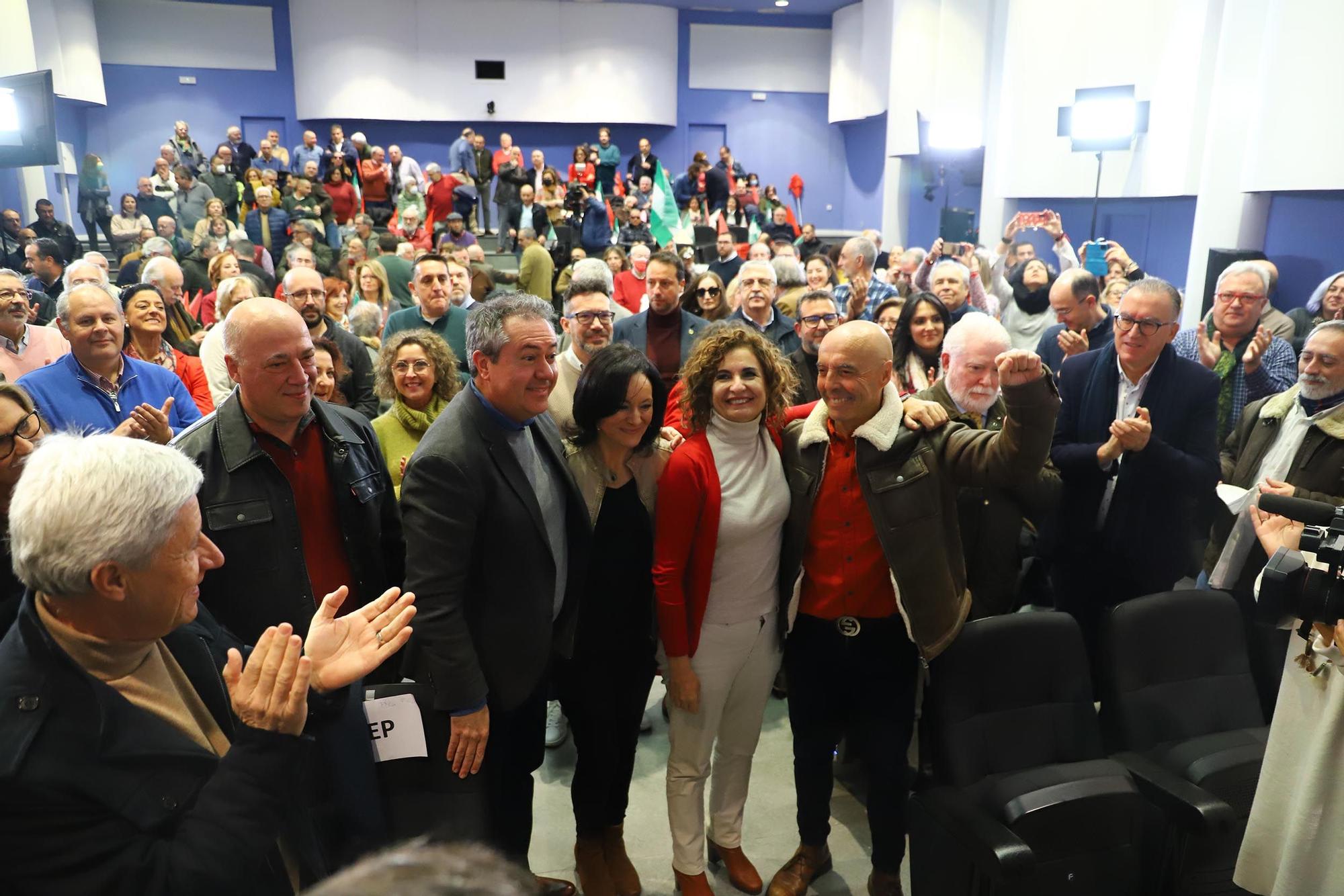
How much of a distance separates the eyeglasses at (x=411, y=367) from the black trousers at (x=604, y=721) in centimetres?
131

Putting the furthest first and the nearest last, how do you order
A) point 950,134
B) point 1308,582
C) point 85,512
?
point 950,134 → point 1308,582 → point 85,512

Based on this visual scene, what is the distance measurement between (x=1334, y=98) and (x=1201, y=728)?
602 cm

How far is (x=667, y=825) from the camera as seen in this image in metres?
2.80

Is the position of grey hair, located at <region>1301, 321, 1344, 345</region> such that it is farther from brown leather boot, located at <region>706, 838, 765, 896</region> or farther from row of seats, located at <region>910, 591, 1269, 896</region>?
brown leather boot, located at <region>706, 838, 765, 896</region>

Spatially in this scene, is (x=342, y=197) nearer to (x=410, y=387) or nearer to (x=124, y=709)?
(x=410, y=387)

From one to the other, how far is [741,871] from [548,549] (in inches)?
45.8

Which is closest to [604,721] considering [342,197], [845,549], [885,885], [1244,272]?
[845,549]

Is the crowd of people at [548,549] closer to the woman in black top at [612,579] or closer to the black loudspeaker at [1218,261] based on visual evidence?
the woman in black top at [612,579]

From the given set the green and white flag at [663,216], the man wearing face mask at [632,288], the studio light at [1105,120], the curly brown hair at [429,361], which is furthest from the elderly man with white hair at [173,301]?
the studio light at [1105,120]

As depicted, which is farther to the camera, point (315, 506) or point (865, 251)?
point (865, 251)

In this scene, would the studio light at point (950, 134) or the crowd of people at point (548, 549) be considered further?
the studio light at point (950, 134)

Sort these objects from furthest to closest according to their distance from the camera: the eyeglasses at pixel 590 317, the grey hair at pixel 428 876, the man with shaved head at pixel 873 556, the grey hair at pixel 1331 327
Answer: the eyeglasses at pixel 590 317, the grey hair at pixel 1331 327, the man with shaved head at pixel 873 556, the grey hair at pixel 428 876

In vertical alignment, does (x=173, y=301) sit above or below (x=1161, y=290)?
below

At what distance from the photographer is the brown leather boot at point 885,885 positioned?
7.89ft
